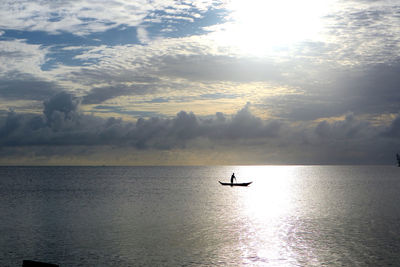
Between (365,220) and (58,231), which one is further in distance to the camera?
(365,220)

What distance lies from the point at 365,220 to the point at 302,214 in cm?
1101

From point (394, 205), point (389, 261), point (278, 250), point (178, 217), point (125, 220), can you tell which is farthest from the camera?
point (394, 205)

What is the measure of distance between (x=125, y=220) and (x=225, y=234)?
17.1 meters

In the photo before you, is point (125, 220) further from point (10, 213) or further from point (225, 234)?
point (10, 213)

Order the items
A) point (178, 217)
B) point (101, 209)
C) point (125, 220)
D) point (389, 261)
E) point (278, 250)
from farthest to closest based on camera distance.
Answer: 1. point (101, 209)
2. point (178, 217)
3. point (125, 220)
4. point (278, 250)
5. point (389, 261)

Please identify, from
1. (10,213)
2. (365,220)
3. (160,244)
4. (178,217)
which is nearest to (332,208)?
(365,220)

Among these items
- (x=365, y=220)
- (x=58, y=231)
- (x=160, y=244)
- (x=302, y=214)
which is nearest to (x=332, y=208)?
(x=302, y=214)

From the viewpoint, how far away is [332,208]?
236ft

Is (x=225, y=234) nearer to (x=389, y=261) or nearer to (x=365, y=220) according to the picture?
(x=389, y=261)

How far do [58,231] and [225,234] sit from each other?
2036cm

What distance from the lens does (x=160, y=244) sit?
3847 cm

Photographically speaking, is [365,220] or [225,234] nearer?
[225,234]

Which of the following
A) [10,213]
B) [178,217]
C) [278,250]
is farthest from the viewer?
[10,213]

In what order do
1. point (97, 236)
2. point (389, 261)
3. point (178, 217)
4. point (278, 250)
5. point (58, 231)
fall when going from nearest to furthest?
point (389, 261), point (278, 250), point (97, 236), point (58, 231), point (178, 217)
